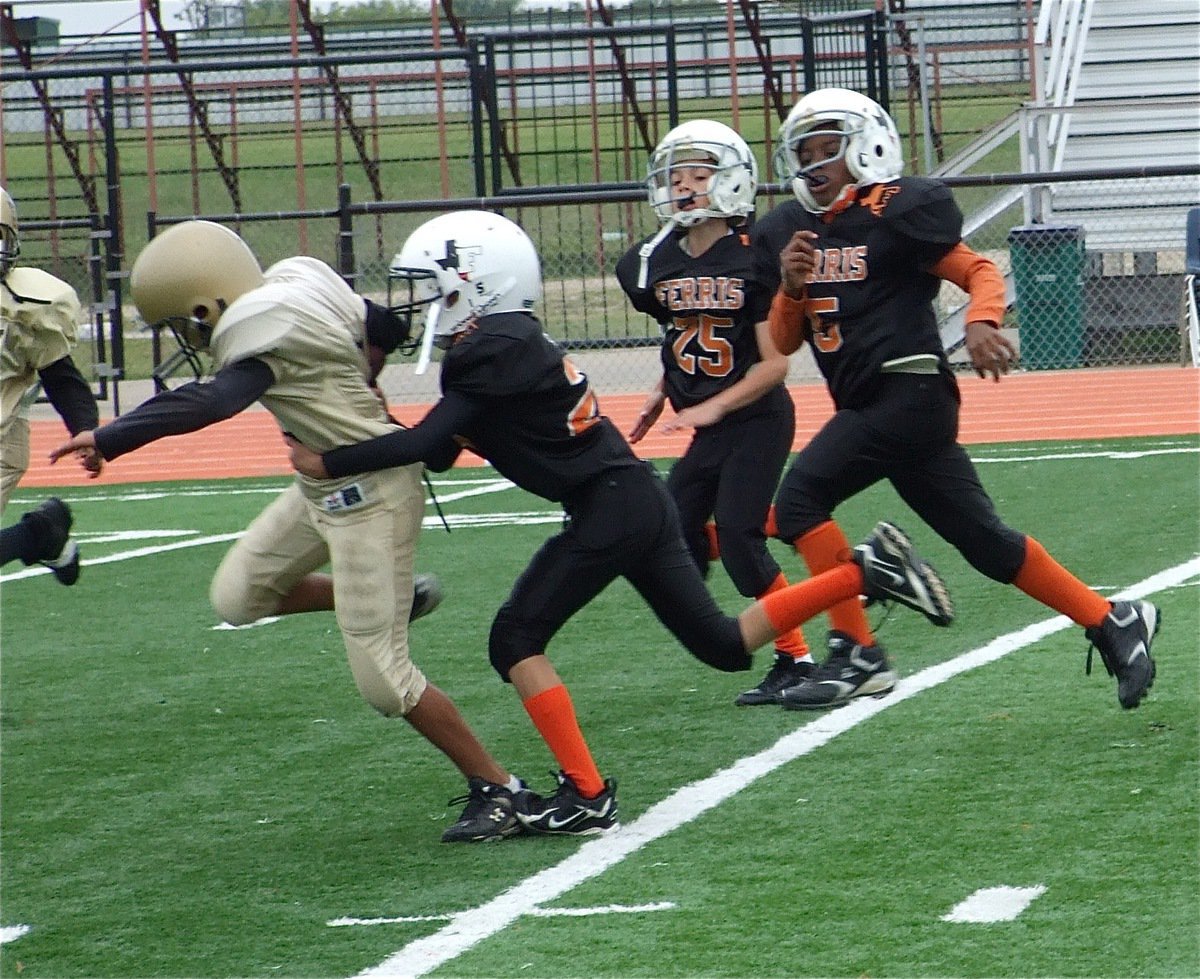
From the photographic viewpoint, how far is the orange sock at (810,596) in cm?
504

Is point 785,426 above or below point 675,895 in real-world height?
above

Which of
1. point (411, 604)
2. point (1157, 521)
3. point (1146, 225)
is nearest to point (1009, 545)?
point (411, 604)

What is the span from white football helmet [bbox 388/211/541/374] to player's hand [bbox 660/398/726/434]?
3.49 ft

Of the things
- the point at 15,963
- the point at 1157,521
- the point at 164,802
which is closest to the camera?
the point at 15,963

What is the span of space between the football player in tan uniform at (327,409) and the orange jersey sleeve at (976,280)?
5.27ft

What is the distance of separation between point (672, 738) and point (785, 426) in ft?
3.69

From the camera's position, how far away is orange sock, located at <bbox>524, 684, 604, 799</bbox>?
15.5 feet

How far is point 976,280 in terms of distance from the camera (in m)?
5.40

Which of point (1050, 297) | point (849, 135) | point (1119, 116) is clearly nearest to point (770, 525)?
point (849, 135)

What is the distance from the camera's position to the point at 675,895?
4133 mm

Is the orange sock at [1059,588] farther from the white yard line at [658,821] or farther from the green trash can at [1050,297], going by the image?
the green trash can at [1050,297]

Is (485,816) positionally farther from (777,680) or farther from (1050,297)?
(1050,297)

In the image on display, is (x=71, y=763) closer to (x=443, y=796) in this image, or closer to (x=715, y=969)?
(x=443, y=796)

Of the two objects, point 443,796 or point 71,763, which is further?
point 71,763
